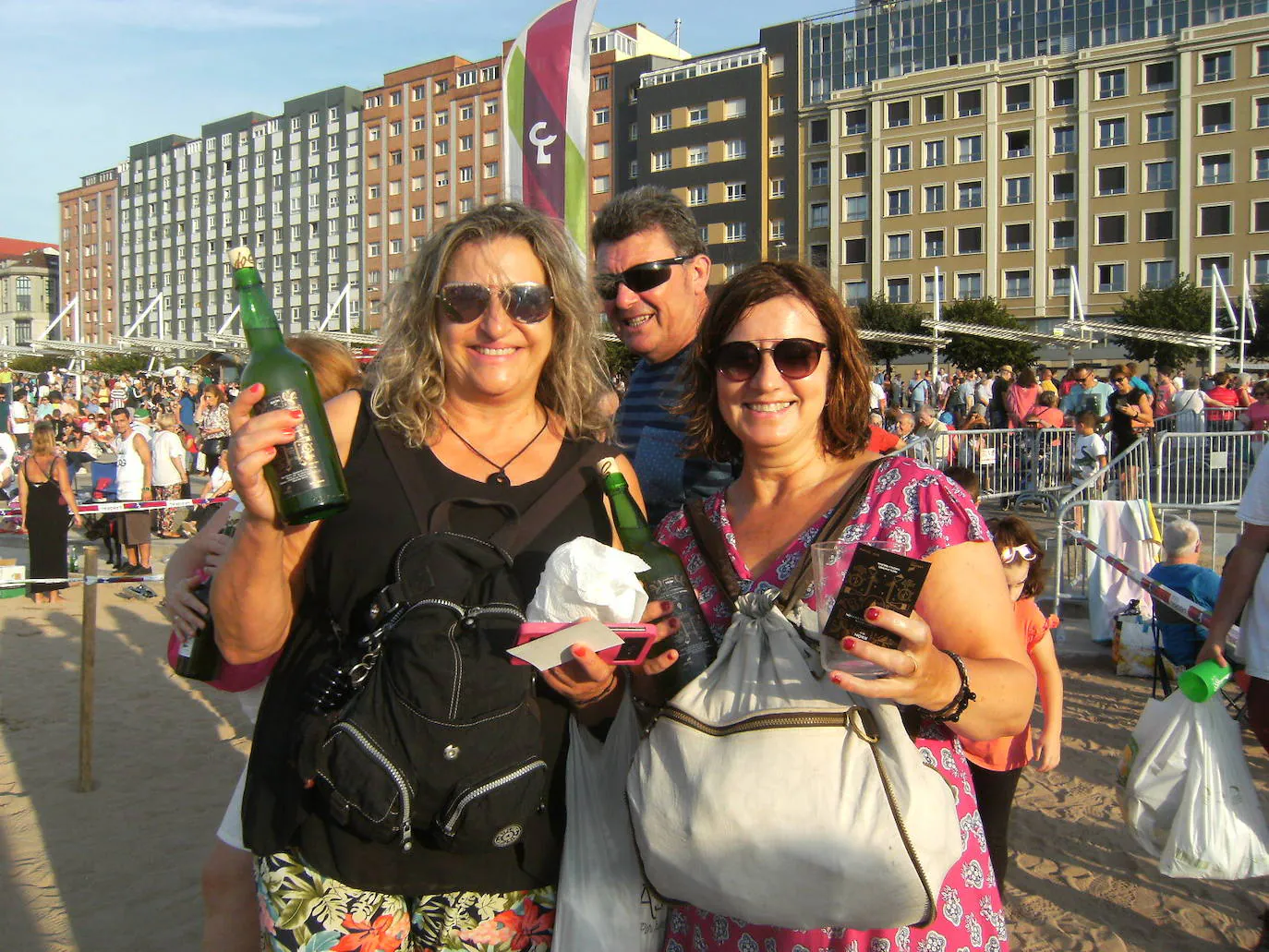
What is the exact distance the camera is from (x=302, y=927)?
177 cm

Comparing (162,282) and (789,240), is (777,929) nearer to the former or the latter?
(789,240)

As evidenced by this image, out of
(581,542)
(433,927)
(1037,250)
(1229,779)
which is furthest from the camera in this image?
(1037,250)

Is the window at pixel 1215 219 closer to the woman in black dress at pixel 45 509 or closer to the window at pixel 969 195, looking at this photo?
the window at pixel 969 195

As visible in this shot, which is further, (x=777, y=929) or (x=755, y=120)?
(x=755, y=120)

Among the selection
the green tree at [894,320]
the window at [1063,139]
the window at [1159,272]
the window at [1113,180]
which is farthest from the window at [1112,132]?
the green tree at [894,320]

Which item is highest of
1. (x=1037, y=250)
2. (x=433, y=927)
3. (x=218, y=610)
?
(x=1037, y=250)

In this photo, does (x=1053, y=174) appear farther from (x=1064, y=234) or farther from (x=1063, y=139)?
(x=1064, y=234)

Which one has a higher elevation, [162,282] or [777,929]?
[162,282]

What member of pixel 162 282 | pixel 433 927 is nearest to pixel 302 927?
pixel 433 927

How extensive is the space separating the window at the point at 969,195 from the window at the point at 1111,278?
794cm

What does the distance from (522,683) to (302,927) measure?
0.64 metres

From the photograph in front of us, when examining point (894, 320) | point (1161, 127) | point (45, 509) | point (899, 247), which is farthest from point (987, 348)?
point (45, 509)

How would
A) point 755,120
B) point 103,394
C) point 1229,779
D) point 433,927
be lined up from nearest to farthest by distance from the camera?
1. point 433,927
2. point 1229,779
3. point 103,394
4. point 755,120

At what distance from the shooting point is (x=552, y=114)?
12.4ft
